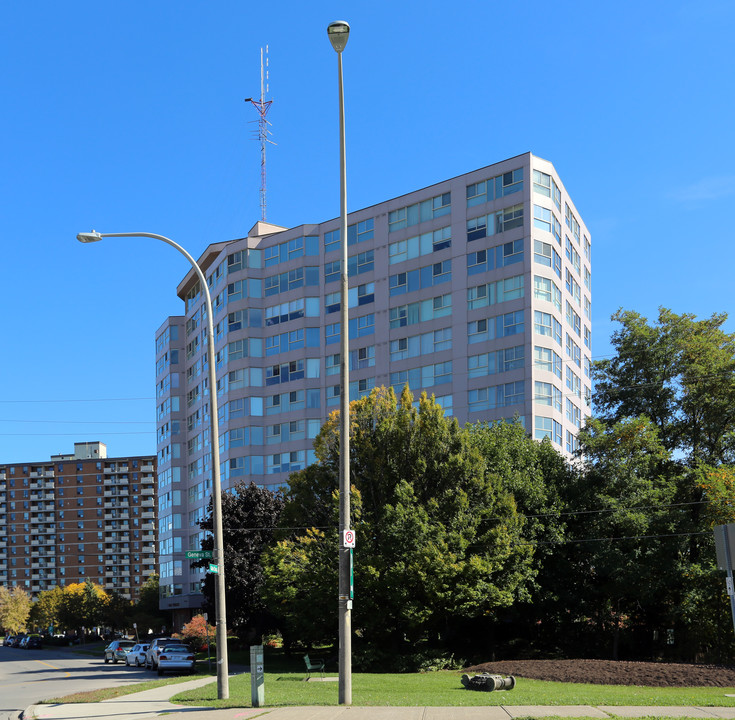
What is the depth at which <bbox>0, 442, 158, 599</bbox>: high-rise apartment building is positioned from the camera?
18875 centimetres

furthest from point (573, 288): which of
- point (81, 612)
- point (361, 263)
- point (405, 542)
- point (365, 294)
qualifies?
point (81, 612)

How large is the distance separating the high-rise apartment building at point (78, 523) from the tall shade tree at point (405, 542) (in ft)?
524

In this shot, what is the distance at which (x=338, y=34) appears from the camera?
17484 millimetres

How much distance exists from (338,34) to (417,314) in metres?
44.1

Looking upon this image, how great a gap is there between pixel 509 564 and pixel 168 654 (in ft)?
48.5

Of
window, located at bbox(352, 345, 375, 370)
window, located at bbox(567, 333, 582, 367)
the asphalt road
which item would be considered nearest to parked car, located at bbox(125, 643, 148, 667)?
the asphalt road

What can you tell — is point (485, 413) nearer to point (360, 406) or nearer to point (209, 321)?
point (360, 406)

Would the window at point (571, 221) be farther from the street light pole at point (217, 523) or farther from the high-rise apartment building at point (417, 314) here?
the street light pole at point (217, 523)

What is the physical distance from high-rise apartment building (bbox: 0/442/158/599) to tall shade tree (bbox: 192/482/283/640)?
147 m

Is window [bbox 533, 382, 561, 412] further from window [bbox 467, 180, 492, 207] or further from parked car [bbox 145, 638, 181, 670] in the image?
parked car [bbox 145, 638, 181, 670]

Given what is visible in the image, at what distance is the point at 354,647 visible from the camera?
34656 millimetres

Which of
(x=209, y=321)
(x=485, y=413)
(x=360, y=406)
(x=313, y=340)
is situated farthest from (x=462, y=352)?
(x=209, y=321)

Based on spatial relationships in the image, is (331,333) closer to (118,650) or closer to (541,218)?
(541,218)

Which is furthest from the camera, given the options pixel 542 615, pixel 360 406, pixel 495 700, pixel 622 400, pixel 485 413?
A: pixel 485 413
